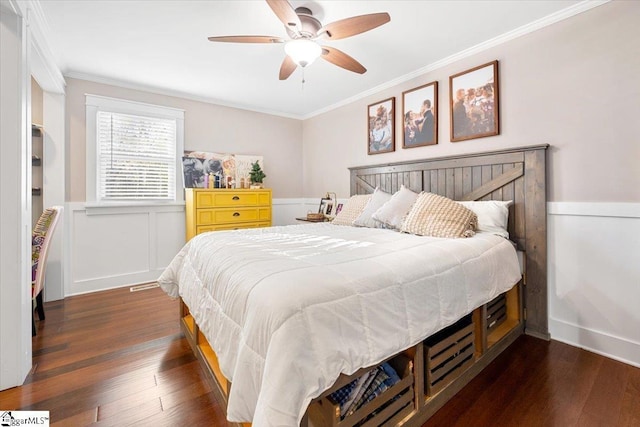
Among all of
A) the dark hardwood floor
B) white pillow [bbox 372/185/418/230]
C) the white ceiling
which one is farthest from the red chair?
white pillow [bbox 372/185/418/230]

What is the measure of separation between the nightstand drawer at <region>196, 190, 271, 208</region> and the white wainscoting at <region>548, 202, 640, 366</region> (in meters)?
3.13

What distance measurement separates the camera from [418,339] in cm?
129

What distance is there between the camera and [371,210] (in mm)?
2939

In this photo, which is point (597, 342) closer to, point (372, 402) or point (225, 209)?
point (372, 402)

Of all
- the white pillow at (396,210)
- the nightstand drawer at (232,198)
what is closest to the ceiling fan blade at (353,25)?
the white pillow at (396,210)

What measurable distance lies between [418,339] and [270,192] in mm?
3175

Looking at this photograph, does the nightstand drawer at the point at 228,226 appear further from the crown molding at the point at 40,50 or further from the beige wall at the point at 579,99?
the beige wall at the point at 579,99

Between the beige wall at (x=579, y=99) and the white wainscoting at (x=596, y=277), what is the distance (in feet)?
0.42

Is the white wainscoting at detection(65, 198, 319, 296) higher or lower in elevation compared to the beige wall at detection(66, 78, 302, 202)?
lower

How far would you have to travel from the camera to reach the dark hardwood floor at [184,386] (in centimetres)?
145

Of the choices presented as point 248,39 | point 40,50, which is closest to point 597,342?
point 248,39

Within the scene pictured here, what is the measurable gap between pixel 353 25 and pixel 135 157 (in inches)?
119

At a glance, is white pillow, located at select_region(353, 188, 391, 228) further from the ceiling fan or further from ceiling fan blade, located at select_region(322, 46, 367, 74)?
the ceiling fan

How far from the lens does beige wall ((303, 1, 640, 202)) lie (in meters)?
1.91
